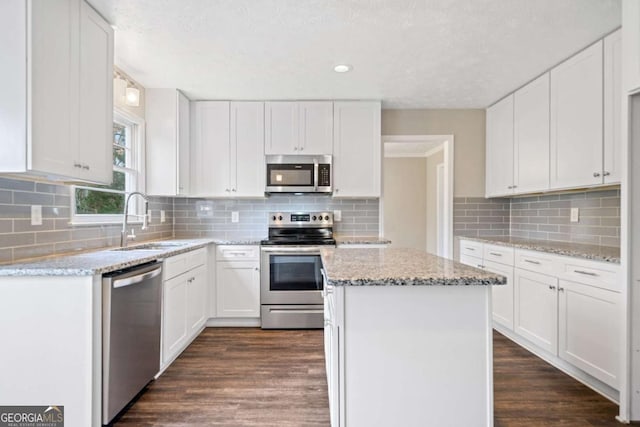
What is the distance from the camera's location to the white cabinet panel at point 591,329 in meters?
2.04

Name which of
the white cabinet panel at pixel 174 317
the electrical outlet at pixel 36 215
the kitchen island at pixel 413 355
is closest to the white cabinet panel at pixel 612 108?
the kitchen island at pixel 413 355

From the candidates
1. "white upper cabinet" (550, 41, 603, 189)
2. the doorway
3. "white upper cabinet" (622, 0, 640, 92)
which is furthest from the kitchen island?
the doorway

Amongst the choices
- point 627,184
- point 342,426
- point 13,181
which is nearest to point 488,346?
point 342,426

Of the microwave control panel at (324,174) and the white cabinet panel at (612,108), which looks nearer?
the white cabinet panel at (612,108)

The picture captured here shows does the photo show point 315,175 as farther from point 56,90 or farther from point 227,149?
point 56,90

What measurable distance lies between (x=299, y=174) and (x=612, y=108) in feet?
8.54

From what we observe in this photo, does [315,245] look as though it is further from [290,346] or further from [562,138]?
[562,138]

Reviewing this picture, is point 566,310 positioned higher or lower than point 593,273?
lower

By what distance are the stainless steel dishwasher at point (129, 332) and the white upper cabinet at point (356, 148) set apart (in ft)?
6.80

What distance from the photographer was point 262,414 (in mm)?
1974

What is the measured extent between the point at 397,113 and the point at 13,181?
3.52 metres

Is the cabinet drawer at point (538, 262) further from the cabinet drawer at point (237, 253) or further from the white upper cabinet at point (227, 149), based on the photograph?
the white upper cabinet at point (227, 149)

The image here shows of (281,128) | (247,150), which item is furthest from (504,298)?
(247,150)

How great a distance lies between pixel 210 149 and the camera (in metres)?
3.71
